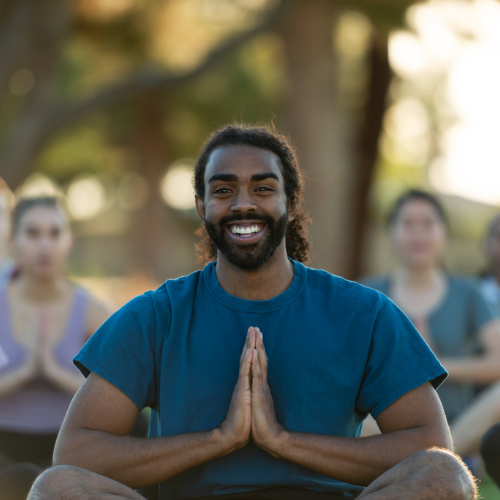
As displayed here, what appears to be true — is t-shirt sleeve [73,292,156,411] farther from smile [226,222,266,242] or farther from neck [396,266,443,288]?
neck [396,266,443,288]

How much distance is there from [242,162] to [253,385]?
2.82ft

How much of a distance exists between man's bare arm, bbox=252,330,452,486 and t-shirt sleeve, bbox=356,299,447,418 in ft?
0.32

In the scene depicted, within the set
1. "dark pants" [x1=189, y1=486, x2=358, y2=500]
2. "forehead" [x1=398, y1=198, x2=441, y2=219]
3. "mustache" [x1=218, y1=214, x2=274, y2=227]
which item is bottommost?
"dark pants" [x1=189, y1=486, x2=358, y2=500]

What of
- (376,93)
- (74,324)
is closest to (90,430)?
(74,324)

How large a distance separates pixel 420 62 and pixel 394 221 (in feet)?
34.8

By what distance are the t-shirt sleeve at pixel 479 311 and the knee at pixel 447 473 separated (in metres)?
2.09

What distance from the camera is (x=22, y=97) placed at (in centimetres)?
1357

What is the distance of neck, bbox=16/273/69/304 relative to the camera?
14.5 feet

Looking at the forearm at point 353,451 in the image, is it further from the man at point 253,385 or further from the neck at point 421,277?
the neck at point 421,277

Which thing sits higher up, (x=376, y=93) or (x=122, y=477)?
(x=376, y=93)

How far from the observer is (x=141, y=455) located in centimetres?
271

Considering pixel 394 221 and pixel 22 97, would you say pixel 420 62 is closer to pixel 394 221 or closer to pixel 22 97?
pixel 22 97

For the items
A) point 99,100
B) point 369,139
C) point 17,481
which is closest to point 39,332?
point 17,481

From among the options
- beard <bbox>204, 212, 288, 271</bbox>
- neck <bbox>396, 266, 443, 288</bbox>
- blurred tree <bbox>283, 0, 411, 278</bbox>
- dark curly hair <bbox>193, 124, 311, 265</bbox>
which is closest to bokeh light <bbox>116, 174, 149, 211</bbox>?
blurred tree <bbox>283, 0, 411, 278</bbox>
